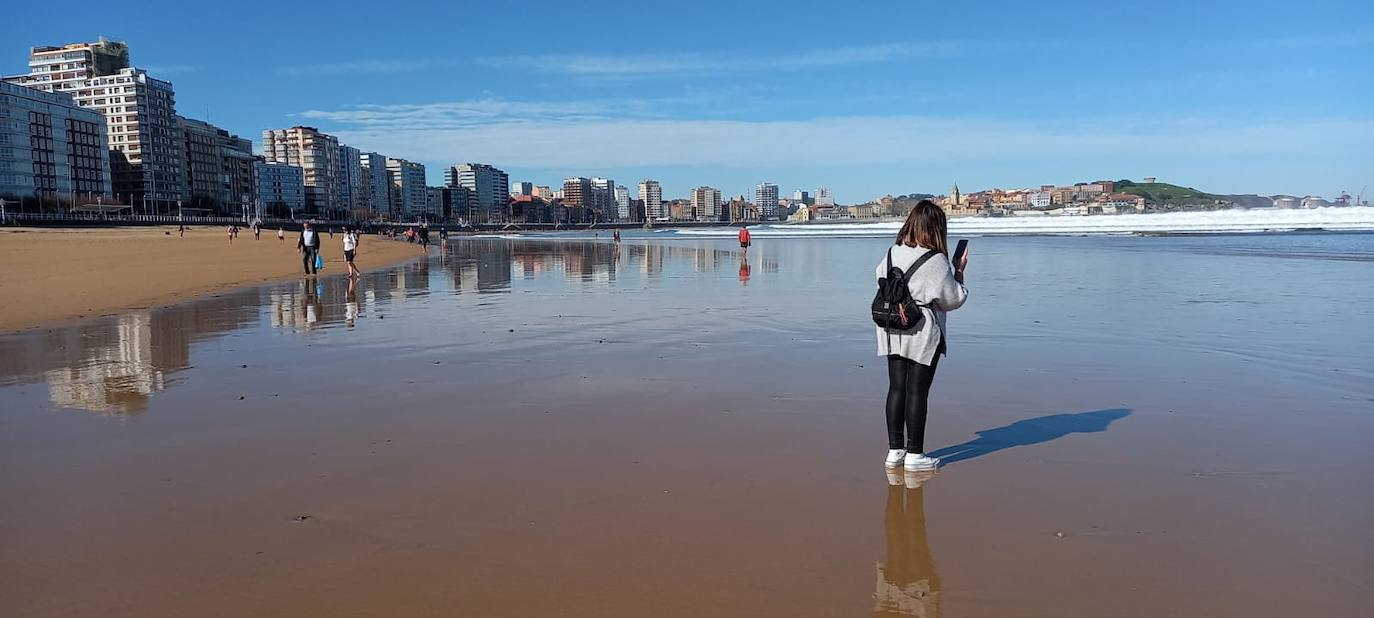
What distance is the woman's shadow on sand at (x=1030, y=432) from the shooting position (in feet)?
15.2

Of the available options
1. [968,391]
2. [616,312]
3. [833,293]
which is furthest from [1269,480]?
[833,293]

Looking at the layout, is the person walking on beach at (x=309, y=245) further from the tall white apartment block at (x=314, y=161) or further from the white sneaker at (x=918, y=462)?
the tall white apartment block at (x=314, y=161)

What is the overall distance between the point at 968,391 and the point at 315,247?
2079 centimetres

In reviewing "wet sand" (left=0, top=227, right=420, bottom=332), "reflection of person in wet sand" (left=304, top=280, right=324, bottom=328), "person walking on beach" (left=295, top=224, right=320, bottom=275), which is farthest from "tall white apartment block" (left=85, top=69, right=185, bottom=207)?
"reflection of person in wet sand" (left=304, top=280, right=324, bottom=328)

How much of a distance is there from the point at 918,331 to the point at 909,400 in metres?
0.39

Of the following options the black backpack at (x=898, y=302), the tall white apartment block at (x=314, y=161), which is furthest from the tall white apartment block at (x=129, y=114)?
the black backpack at (x=898, y=302)

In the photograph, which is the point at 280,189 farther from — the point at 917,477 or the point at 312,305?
the point at 917,477

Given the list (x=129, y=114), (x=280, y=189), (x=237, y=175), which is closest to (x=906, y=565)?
(x=129, y=114)

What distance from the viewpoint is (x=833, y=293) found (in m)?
14.6

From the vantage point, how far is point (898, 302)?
4.22 metres

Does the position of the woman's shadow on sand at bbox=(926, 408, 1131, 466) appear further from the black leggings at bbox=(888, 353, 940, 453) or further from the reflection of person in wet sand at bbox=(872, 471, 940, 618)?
the reflection of person in wet sand at bbox=(872, 471, 940, 618)

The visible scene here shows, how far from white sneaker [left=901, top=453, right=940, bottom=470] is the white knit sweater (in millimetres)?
500

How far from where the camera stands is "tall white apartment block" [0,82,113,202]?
10569cm

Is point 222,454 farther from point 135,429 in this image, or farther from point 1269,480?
point 1269,480
